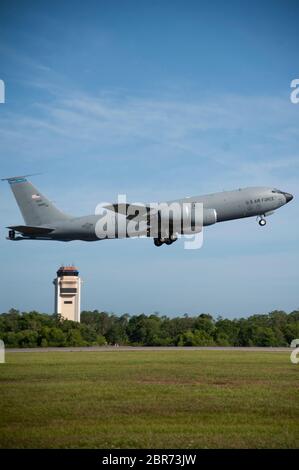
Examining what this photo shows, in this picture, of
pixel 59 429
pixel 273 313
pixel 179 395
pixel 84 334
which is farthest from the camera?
pixel 273 313

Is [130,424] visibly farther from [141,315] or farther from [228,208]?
[141,315]

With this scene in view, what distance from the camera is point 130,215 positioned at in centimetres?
5769

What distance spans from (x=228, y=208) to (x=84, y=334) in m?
54.2

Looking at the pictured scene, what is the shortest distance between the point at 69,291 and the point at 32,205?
273 ft

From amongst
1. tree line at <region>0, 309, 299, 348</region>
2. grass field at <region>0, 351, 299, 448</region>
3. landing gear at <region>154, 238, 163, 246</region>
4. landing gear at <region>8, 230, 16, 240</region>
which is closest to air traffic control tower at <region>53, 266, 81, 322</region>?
tree line at <region>0, 309, 299, 348</region>

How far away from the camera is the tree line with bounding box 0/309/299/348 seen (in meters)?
93.3

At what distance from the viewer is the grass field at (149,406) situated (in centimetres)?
2325

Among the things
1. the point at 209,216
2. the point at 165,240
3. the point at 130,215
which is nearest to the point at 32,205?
the point at 130,215

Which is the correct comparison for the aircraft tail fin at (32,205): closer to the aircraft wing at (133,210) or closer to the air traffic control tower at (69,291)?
the aircraft wing at (133,210)

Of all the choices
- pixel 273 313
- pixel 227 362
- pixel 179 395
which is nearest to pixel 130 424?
pixel 179 395

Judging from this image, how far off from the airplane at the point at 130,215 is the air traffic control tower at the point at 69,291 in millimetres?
77980
